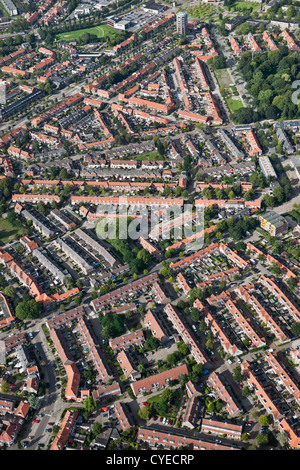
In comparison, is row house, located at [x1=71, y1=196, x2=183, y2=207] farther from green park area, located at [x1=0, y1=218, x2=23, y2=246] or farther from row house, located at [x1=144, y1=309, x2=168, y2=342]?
row house, located at [x1=144, y1=309, x2=168, y2=342]

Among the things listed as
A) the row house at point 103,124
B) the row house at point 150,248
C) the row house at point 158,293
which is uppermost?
the row house at point 103,124

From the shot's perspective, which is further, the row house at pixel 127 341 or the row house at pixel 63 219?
the row house at pixel 63 219

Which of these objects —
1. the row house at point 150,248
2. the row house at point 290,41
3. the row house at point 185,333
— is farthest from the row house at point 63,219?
the row house at point 290,41

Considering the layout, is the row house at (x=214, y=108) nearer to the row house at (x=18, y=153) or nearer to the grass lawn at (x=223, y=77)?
the grass lawn at (x=223, y=77)

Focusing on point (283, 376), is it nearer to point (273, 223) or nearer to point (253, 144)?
point (273, 223)

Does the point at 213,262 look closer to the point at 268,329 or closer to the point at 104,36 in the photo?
the point at 268,329

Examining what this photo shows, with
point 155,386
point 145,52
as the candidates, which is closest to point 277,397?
point 155,386

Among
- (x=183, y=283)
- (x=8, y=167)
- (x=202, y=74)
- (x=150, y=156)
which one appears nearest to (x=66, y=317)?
(x=183, y=283)
